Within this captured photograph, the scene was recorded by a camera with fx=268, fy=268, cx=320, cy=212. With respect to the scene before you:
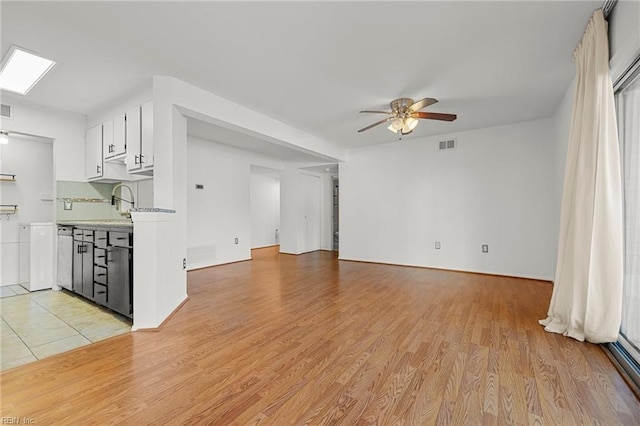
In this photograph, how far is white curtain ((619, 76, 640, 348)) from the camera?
198 cm

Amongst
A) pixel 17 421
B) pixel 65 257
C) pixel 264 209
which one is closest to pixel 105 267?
pixel 65 257

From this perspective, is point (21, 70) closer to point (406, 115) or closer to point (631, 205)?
point (406, 115)

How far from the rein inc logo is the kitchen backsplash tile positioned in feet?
10.8

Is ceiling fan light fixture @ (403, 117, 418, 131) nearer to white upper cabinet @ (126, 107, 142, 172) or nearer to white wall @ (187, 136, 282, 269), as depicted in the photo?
white upper cabinet @ (126, 107, 142, 172)

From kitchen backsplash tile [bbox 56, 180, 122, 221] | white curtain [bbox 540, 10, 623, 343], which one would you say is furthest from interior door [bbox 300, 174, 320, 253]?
white curtain [bbox 540, 10, 623, 343]

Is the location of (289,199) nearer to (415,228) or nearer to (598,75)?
(415,228)

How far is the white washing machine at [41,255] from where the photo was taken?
369cm

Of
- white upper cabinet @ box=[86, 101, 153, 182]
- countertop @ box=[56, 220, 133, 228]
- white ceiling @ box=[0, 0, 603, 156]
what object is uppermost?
white ceiling @ box=[0, 0, 603, 156]

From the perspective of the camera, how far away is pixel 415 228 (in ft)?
17.6

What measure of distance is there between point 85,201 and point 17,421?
3521 millimetres

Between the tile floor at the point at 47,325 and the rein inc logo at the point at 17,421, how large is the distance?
0.72 metres

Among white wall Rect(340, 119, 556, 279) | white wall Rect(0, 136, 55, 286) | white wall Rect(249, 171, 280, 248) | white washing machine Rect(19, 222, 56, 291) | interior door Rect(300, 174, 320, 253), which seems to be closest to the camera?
white washing machine Rect(19, 222, 56, 291)

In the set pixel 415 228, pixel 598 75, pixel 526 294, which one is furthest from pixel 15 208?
pixel 526 294

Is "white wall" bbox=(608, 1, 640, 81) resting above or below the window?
above
